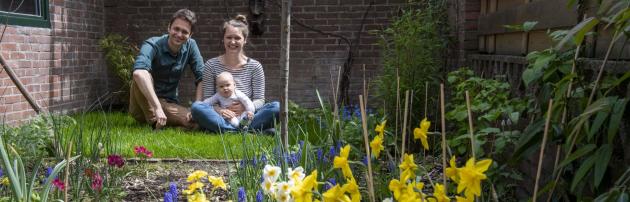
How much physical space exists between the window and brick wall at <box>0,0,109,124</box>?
0.20ft

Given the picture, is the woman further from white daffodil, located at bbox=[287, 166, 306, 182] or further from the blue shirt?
white daffodil, located at bbox=[287, 166, 306, 182]

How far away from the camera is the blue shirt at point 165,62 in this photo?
4707 mm

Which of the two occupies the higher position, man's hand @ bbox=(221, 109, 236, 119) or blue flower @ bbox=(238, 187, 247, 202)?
blue flower @ bbox=(238, 187, 247, 202)

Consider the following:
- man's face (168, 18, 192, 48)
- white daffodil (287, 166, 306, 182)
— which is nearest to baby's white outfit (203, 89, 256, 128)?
man's face (168, 18, 192, 48)

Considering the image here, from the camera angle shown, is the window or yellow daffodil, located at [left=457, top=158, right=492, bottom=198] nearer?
yellow daffodil, located at [left=457, top=158, right=492, bottom=198]

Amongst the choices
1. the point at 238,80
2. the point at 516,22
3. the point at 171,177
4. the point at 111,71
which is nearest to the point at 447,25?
the point at 516,22

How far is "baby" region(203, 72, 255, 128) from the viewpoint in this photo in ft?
15.1

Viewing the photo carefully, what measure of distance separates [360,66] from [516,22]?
13.4ft

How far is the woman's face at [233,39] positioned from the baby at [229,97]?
21 centimetres

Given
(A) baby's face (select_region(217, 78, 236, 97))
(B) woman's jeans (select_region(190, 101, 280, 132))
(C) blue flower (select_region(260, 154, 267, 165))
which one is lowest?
(B) woman's jeans (select_region(190, 101, 280, 132))

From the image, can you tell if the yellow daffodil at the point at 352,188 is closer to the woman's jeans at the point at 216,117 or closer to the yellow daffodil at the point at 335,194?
the yellow daffodil at the point at 335,194

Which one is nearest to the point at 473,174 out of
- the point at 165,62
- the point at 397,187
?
the point at 397,187

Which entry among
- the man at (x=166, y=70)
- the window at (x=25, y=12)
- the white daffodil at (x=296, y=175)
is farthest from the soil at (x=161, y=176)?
the window at (x=25, y=12)

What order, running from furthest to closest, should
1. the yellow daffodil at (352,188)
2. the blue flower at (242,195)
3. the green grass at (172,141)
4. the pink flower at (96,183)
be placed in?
the green grass at (172,141) → the pink flower at (96,183) → the blue flower at (242,195) → the yellow daffodil at (352,188)
